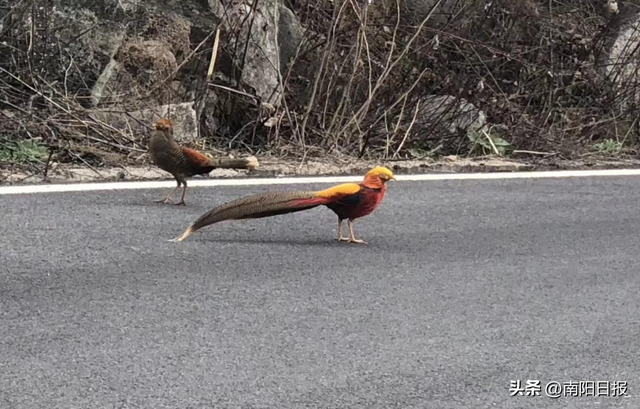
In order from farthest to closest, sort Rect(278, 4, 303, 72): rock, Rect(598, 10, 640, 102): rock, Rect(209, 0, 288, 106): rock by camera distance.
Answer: Rect(598, 10, 640, 102): rock, Rect(278, 4, 303, 72): rock, Rect(209, 0, 288, 106): rock

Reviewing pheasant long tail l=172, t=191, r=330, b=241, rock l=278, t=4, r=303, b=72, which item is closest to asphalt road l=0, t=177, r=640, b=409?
pheasant long tail l=172, t=191, r=330, b=241

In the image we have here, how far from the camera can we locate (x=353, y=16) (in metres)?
10.0

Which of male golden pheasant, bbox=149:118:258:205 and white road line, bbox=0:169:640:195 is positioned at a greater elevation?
male golden pheasant, bbox=149:118:258:205

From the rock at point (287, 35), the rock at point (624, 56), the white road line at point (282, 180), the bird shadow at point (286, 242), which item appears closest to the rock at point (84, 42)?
the rock at point (287, 35)

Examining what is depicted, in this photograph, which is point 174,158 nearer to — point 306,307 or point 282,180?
point 282,180

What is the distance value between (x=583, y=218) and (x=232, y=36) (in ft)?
13.6

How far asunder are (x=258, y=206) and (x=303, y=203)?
252mm

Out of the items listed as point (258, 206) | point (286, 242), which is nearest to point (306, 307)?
point (258, 206)

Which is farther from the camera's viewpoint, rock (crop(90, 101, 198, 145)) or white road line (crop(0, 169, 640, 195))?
rock (crop(90, 101, 198, 145))

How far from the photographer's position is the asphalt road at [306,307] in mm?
3436

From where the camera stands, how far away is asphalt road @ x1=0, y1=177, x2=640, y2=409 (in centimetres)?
344

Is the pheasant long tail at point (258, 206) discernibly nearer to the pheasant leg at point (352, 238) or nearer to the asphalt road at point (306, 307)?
the asphalt road at point (306, 307)

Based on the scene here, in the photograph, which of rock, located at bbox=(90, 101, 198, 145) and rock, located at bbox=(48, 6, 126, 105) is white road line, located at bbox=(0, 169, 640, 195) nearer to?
rock, located at bbox=(90, 101, 198, 145)

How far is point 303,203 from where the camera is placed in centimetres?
525
